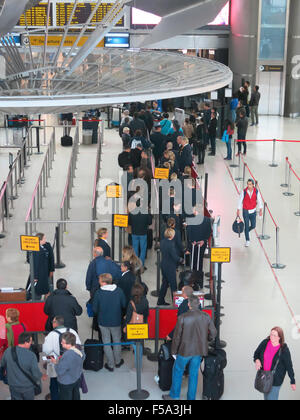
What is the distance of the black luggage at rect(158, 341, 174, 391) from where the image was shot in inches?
394

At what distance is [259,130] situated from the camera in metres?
28.0

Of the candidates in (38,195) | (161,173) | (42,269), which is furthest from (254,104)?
(42,269)

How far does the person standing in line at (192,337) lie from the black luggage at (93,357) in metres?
1.40

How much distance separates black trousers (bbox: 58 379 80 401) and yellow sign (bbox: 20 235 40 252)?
2.54 metres

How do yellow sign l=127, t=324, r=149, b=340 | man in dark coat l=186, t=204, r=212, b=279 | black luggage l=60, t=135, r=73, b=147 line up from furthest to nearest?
black luggage l=60, t=135, r=73, b=147, man in dark coat l=186, t=204, r=212, b=279, yellow sign l=127, t=324, r=149, b=340

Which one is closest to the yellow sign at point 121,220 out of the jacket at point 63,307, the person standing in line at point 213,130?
the jacket at point 63,307

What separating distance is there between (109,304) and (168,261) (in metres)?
2.31

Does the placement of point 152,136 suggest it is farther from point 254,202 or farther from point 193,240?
point 193,240

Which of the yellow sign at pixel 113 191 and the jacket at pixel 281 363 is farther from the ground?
the yellow sign at pixel 113 191

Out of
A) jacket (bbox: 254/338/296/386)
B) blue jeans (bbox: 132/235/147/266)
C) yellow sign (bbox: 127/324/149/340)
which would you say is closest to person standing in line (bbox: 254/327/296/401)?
jacket (bbox: 254/338/296/386)

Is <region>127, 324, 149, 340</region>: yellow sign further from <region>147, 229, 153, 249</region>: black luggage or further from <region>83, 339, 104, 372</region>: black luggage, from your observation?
<region>147, 229, 153, 249</region>: black luggage

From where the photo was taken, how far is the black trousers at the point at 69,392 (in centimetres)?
888

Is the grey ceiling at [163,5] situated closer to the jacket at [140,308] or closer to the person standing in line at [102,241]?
the person standing in line at [102,241]
